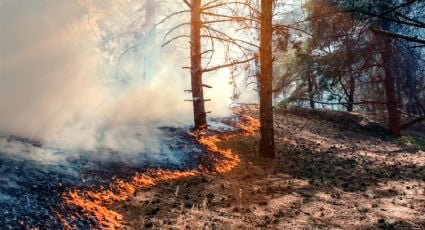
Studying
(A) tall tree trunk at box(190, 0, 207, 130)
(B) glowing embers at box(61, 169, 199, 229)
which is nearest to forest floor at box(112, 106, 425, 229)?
(B) glowing embers at box(61, 169, 199, 229)

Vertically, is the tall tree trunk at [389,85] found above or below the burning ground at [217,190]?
above

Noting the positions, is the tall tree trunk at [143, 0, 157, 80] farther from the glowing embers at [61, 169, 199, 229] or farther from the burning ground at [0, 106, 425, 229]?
the glowing embers at [61, 169, 199, 229]

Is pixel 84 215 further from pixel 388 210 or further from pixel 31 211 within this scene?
pixel 388 210

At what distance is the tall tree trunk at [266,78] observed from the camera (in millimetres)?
10695

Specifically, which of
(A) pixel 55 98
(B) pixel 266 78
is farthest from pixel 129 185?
(B) pixel 266 78

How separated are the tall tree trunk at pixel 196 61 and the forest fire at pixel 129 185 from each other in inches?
25.5

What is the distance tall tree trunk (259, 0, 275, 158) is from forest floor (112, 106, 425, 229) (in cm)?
54

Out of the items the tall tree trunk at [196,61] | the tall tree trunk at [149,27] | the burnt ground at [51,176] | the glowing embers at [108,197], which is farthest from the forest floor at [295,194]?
the tall tree trunk at [149,27]

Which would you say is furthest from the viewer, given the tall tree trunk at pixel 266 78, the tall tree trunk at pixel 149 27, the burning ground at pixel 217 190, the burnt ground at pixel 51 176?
the tall tree trunk at pixel 149 27

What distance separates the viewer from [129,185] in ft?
25.4

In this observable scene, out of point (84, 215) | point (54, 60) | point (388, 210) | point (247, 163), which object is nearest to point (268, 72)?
point (247, 163)

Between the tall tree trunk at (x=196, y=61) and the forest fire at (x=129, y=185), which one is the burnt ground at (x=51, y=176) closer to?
the forest fire at (x=129, y=185)

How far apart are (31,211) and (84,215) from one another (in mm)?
736

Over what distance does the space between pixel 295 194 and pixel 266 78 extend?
12.6ft
